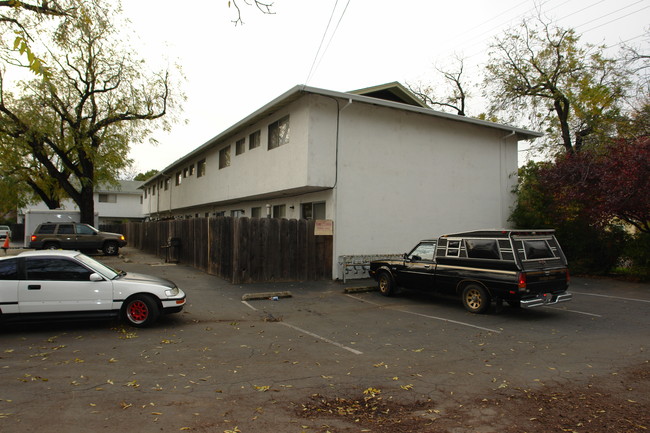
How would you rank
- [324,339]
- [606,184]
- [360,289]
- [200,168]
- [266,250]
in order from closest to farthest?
[324,339] < [360,289] < [606,184] < [266,250] < [200,168]

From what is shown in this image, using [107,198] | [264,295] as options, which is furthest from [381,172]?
[107,198]

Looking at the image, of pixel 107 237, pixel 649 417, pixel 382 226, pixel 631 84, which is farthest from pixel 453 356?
pixel 107 237

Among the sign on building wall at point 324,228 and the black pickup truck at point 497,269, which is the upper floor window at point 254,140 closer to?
the sign on building wall at point 324,228

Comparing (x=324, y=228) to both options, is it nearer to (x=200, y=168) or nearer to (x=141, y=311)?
(x=141, y=311)

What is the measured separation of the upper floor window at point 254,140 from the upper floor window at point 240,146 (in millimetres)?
676

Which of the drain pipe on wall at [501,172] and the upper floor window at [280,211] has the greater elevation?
the drain pipe on wall at [501,172]

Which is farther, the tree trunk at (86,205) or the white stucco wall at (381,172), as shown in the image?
the tree trunk at (86,205)

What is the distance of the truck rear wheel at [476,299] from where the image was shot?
913 centimetres

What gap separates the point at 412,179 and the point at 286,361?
1091 cm

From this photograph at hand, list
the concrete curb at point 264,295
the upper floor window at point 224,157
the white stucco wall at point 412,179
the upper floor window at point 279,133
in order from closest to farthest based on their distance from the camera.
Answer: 1. the concrete curb at point 264,295
2. the white stucco wall at point 412,179
3. the upper floor window at point 279,133
4. the upper floor window at point 224,157

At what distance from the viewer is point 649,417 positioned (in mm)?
4125

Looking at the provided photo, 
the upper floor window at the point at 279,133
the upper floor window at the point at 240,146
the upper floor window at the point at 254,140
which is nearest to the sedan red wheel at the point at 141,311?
the upper floor window at the point at 279,133

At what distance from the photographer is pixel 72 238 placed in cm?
2211

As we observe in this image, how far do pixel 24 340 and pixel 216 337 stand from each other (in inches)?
123
